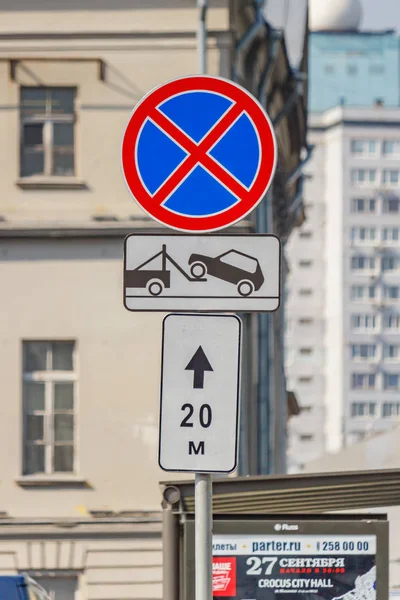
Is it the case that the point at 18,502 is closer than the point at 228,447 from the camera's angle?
No

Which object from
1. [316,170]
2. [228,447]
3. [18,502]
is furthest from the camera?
[316,170]

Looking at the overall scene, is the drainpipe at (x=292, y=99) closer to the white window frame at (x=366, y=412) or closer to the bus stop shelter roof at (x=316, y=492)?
the bus stop shelter roof at (x=316, y=492)

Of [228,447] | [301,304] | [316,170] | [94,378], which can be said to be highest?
[316,170]

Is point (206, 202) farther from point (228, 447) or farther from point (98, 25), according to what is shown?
point (98, 25)

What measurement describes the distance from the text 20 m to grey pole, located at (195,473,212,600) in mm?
188

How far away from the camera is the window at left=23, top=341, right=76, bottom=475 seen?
21625 millimetres

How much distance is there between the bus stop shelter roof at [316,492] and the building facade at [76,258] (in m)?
9.60

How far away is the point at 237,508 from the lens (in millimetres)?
11719

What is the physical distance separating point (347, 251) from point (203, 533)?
390ft

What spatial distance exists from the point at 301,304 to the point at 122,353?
345 feet

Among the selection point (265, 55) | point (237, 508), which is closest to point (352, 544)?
point (237, 508)

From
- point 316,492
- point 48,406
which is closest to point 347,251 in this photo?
point 48,406

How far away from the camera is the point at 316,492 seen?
11.9 meters

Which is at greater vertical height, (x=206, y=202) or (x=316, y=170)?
(x=316, y=170)
